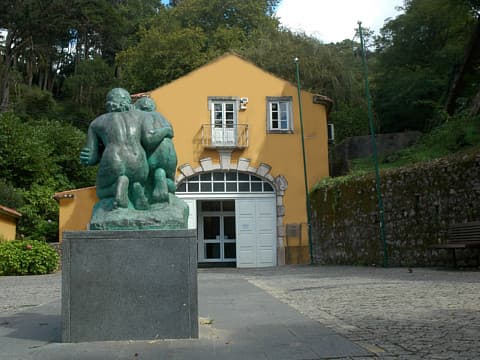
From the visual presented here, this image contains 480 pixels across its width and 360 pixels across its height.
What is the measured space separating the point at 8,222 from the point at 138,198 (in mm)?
15788

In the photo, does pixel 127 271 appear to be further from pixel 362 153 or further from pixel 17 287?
pixel 362 153

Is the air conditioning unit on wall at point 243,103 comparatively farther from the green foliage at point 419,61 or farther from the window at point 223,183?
the green foliage at point 419,61

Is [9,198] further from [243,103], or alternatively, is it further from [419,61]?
[419,61]

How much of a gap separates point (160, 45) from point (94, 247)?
87.4ft

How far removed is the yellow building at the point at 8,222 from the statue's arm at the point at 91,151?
47.1ft

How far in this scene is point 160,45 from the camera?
29.9 m

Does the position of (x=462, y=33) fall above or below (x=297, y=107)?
above

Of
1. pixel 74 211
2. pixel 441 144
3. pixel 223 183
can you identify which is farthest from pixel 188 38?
pixel 441 144

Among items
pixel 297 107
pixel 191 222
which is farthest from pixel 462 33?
pixel 191 222

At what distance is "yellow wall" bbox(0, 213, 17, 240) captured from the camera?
61.5 ft

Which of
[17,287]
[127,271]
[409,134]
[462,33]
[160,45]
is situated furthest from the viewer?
[160,45]

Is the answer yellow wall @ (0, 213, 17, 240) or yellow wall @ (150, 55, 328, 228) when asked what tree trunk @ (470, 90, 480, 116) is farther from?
yellow wall @ (0, 213, 17, 240)

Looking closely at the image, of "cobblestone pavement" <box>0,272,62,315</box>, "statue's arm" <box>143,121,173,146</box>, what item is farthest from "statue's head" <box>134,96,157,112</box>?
"cobblestone pavement" <box>0,272,62,315</box>

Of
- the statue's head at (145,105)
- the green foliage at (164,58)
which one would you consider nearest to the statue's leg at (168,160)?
the statue's head at (145,105)
